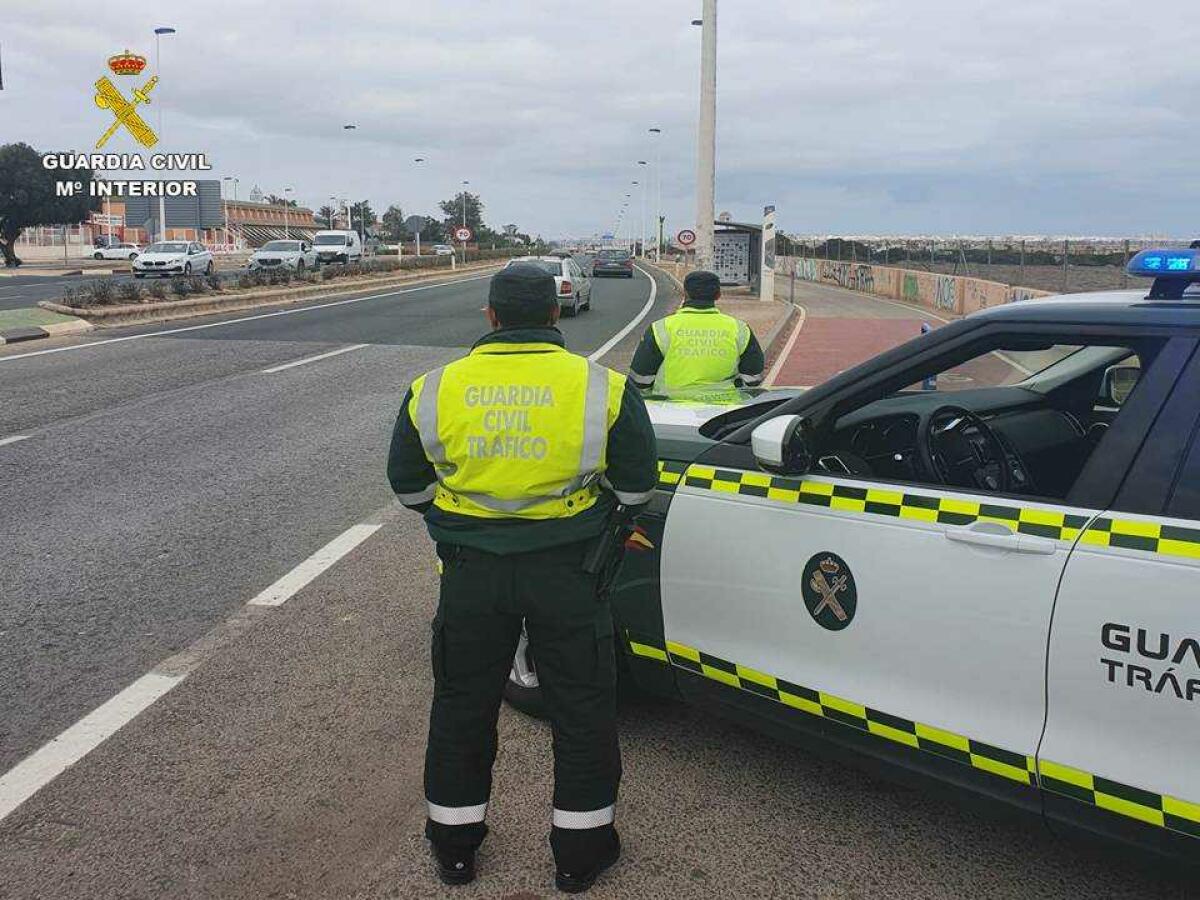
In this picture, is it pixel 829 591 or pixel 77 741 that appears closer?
pixel 829 591

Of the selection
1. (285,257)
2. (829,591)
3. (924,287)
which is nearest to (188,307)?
(285,257)

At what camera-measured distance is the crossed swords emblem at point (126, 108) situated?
47969 millimetres

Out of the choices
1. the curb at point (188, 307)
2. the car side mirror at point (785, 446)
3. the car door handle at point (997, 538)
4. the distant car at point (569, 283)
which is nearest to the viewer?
the car door handle at point (997, 538)

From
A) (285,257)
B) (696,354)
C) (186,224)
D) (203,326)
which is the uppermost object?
(186,224)

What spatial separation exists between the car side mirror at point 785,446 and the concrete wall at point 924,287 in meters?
17.4

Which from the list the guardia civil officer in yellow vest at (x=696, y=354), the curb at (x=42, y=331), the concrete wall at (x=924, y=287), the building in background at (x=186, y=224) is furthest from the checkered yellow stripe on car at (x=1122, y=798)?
the building in background at (x=186, y=224)

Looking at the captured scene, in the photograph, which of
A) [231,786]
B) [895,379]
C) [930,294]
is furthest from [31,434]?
[930,294]

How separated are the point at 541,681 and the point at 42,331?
59.5 ft

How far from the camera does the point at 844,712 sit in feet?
9.96

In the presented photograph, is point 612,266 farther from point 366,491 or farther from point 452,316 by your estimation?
point 366,491

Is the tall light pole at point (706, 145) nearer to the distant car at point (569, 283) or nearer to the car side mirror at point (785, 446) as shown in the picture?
the distant car at point (569, 283)

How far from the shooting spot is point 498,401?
289 centimetres

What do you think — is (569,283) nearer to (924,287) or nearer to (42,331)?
(42,331)

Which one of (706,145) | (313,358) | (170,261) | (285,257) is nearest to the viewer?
(313,358)
